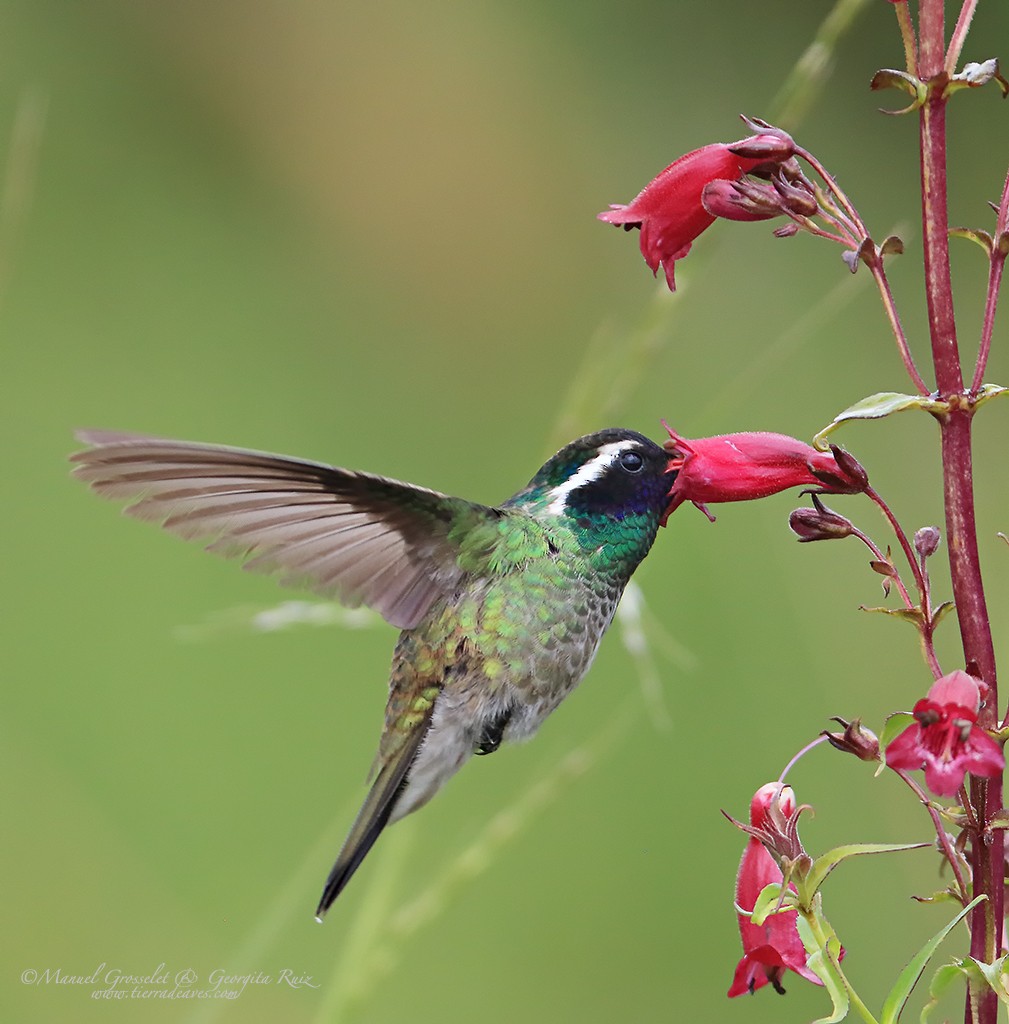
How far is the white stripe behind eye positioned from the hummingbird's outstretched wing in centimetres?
8

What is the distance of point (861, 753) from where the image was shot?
1.22 metres

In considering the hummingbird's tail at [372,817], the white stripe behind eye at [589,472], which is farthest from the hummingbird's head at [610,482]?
the hummingbird's tail at [372,817]

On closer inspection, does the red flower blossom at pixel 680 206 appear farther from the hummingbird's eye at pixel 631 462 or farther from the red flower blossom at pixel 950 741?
the red flower blossom at pixel 950 741

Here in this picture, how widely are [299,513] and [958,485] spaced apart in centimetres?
72

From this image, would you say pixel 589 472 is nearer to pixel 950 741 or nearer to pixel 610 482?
pixel 610 482

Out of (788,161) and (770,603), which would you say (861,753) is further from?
(770,603)

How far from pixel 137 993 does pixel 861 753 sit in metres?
1.62

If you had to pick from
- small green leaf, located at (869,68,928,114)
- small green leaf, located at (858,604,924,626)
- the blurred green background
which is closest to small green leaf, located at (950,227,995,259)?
small green leaf, located at (869,68,928,114)

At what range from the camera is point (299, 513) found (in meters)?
1.55

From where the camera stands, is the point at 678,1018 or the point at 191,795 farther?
the point at 191,795

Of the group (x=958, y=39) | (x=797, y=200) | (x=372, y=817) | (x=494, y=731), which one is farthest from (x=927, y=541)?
(x=372, y=817)

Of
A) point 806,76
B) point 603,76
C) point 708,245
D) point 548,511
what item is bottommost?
point 548,511

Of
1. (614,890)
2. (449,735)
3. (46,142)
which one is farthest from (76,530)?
(449,735)

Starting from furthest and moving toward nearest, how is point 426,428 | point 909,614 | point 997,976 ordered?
point 426,428, point 909,614, point 997,976
